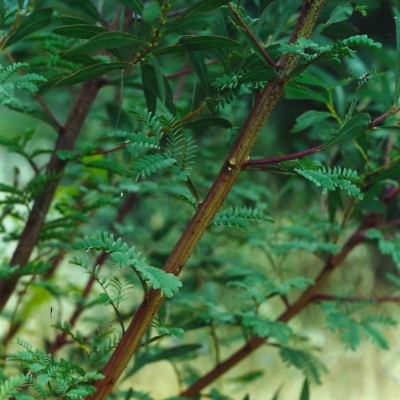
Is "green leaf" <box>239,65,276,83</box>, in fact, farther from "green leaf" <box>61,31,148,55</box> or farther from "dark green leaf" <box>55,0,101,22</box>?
"dark green leaf" <box>55,0,101,22</box>

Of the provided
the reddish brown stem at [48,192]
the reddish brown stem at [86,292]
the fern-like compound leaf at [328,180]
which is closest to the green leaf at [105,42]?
the fern-like compound leaf at [328,180]

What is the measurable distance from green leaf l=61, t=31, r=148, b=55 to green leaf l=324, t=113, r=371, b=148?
131 millimetres

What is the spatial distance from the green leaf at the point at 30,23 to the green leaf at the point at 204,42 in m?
0.15

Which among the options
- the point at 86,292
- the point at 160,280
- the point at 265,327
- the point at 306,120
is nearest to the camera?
the point at 160,280

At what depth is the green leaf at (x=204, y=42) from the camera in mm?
379

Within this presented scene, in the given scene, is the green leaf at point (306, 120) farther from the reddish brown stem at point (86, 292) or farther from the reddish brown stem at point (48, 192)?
the reddish brown stem at point (86, 292)

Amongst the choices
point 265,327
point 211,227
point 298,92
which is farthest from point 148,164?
point 211,227

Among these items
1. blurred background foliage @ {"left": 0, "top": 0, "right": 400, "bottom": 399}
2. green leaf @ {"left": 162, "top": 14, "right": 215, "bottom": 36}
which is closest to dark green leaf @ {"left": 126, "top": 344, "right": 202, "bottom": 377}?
blurred background foliage @ {"left": 0, "top": 0, "right": 400, "bottom": 399}

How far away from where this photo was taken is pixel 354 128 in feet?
1.26

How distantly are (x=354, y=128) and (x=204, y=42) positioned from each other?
0.11 meters

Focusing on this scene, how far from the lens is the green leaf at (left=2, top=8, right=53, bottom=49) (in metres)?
0.47

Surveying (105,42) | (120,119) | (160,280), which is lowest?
(160,280)

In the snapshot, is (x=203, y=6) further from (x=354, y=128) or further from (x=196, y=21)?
(x=354, y=128)

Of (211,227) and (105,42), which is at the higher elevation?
(211,227)
